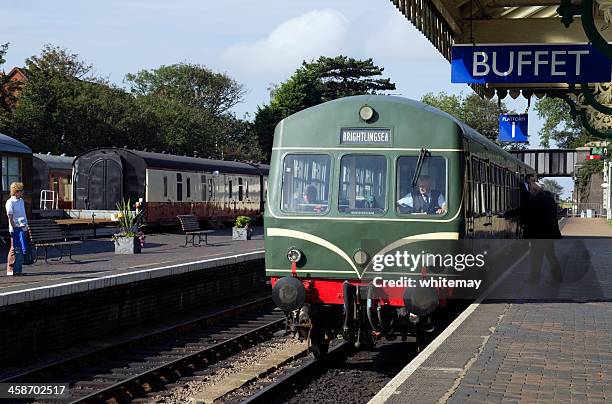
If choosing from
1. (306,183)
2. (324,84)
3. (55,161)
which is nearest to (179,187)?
(55,161)

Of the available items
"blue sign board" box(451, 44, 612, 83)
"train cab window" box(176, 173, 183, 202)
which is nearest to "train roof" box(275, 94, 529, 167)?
"blue sign board" box(451, 44, 612, 83)

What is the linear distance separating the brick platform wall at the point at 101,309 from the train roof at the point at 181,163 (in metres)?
14.8

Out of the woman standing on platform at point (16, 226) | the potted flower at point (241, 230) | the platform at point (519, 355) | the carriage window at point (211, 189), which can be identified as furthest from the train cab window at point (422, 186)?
the carriage window at point (211, 189)

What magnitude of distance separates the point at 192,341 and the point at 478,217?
4756 millimetres

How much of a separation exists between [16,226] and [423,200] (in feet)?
27.2

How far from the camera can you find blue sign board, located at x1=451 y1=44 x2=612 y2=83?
11680mm

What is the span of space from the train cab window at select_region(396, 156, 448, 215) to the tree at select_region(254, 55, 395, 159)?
6447 centimetres

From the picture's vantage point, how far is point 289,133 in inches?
444

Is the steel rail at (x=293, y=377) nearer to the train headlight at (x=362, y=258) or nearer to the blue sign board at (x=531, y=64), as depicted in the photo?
the train headlight at (x=362, y=258)

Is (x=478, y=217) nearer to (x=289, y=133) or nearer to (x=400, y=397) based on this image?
(x=289, y=133)

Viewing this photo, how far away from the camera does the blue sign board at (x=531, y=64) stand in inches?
460

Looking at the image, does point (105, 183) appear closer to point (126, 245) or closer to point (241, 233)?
point (241, 233)

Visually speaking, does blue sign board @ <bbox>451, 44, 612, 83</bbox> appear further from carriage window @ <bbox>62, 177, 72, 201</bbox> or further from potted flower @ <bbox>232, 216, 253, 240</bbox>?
carriage window @ <bbox>62, 177, 72, 201</bbox>

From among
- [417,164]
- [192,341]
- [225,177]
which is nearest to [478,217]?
[417,164]
